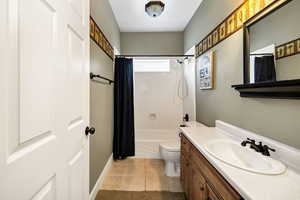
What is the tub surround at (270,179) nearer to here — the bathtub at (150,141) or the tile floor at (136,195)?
the tile floor at (136,195)

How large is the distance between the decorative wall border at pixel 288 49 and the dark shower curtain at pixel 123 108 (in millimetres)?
2336

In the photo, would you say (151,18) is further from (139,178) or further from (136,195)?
(136,195)

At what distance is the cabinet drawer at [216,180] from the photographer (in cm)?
81

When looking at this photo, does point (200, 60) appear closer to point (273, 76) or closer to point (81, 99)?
point (273, 76)

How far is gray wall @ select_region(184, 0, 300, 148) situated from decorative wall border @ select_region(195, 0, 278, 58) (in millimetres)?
62

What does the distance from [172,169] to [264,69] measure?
179 cm

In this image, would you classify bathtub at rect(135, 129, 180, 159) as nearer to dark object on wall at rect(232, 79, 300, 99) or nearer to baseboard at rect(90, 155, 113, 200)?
baseboard at rect(90, 155, 113, 200)

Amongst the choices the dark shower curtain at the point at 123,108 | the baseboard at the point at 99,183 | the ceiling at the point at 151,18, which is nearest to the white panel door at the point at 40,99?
the baseboard at the point at 99,183

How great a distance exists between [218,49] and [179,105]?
2.20 m

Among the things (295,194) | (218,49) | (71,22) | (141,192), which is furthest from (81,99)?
(218,49)

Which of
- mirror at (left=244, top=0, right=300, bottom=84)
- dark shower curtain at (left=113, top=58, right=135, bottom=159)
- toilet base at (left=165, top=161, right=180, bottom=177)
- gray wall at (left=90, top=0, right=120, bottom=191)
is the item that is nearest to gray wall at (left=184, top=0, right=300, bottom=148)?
mirror at (left=244, top=0, right=300, bottom=84)

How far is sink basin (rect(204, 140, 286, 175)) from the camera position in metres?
0.89

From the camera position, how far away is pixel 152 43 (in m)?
3.80

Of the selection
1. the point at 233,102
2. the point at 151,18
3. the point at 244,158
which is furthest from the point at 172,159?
the point at 151,18
